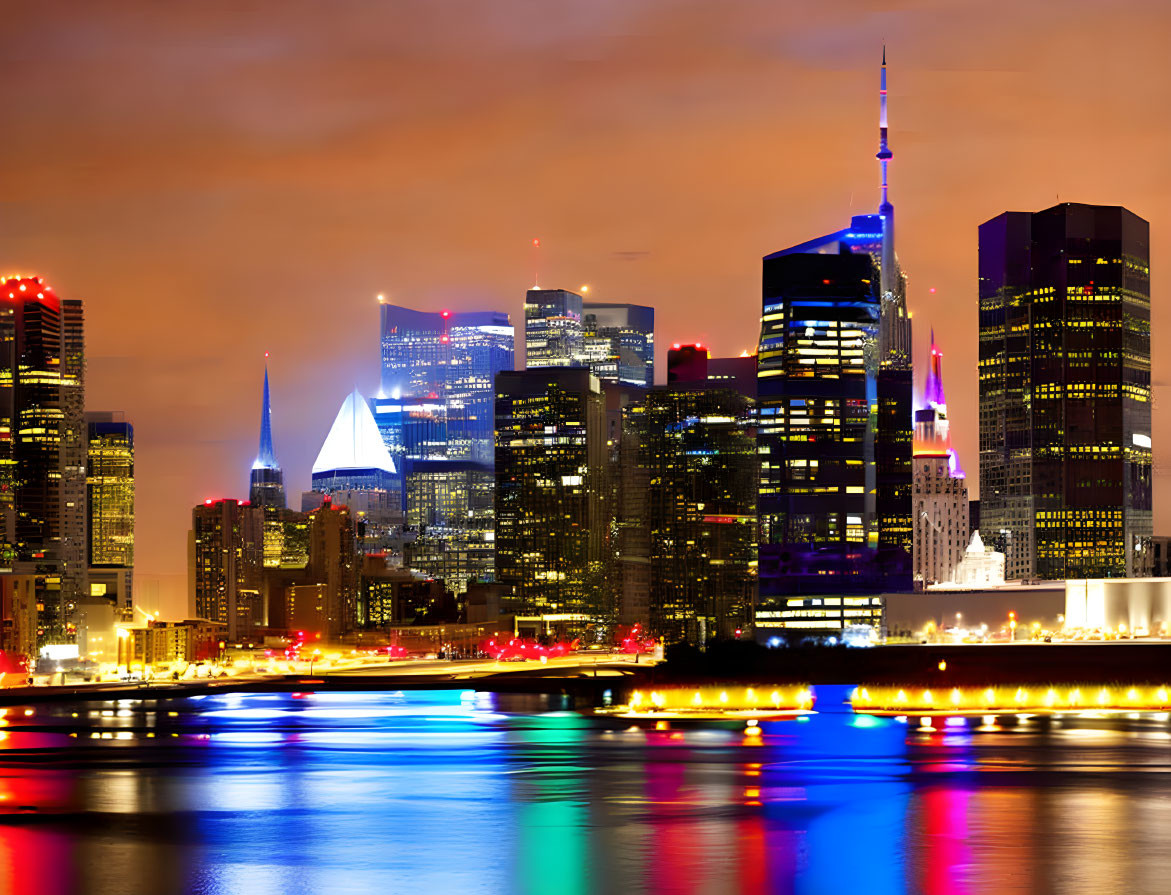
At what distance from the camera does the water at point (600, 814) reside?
58.9m

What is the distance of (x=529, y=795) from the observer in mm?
86375

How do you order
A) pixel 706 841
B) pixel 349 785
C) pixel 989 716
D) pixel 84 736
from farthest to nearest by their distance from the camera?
1. pixel 989 716
2. pixel 84 736
3. pixel 349 785
4. pixel 706 841

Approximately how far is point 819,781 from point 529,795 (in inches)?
591

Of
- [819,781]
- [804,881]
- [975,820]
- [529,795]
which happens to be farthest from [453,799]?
[804,881]

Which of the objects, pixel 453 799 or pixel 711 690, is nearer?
pixel 453 799

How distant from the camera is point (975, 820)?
241 ft

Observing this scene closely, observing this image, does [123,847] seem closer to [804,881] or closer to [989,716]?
[804,881]

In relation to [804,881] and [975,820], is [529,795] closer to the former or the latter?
[975,820]

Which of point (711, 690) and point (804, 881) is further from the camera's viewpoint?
point (711, 690)

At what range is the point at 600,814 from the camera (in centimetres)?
7688

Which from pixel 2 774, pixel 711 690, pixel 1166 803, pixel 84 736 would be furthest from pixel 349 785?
pixel 711 690

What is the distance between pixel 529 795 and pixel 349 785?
12.6 m

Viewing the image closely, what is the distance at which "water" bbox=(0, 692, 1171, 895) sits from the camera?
5894 cm

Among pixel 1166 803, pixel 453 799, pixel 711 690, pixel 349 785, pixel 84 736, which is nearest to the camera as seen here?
pixel 1166 803
